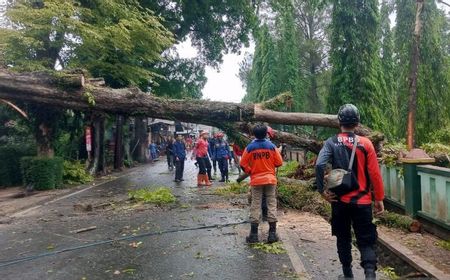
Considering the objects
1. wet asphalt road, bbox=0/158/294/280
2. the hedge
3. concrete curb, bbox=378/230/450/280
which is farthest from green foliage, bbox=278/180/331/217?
the hedge

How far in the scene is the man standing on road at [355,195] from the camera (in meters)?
4.59

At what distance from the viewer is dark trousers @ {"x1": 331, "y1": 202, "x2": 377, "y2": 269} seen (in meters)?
4.57

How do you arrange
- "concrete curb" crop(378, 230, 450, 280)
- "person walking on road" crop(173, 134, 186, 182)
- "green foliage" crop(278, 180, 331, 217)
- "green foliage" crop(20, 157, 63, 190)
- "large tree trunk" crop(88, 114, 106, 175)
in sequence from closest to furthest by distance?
"concrete curb" crop(378, 230, 450, 280) → "green foliage" crop(278, 180, 331, 217) → "green foliage" crop(20, 157, 63, 190) → "person walking on road" crop(173, 134, 186, 182) → "large tree trunk" crop(88, 114, 106, 175)

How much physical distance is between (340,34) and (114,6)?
14.2 metres

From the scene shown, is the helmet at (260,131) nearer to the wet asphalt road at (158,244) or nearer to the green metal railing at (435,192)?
the wet asphalt road at (158,244)

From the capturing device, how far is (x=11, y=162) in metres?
16.5

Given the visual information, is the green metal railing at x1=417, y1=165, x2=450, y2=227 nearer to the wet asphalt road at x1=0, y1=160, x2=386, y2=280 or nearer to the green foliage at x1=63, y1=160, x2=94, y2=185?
the wet asphalt road at x1=0, y1=160, x2=386, y2=280

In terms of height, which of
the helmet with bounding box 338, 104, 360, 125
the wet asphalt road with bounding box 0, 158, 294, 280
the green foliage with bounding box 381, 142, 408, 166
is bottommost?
the wet asphalt road with bounding box 0, 158, 294, 280

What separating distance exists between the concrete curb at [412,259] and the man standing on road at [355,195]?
3.54ft

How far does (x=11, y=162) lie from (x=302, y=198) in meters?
11.7

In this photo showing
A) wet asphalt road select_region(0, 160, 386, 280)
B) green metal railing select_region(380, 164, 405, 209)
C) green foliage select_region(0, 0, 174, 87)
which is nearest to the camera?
wet asphalt road select_region(0, 160, 386, 280)

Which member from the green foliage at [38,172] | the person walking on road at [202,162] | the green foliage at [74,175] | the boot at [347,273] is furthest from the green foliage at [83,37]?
the boot at [347,273]

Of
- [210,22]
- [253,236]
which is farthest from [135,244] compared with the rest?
[210,22]

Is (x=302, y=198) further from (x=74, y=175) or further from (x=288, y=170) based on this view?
(x=74, y=175)
